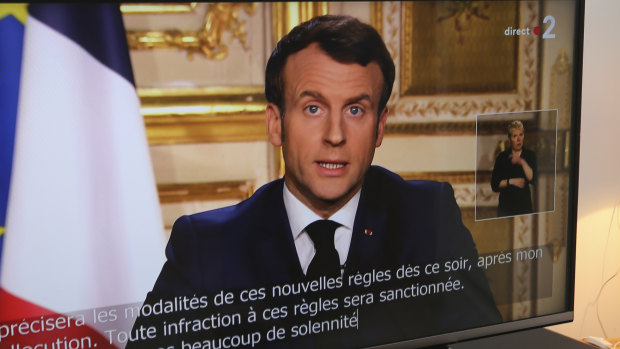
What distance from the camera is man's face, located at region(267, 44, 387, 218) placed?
5.85 ft

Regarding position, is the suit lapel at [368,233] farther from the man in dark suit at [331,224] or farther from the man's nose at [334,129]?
the man's nose at [334,129]

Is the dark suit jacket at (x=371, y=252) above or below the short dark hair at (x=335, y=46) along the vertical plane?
below

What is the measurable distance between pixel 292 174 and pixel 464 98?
0.59m

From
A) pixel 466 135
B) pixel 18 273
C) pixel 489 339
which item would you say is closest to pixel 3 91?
pixel 18 273

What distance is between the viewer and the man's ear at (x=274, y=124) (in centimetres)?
177

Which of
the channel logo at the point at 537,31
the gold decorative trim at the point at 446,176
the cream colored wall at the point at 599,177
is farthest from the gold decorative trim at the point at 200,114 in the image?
the cream colored wall at the point at 599,177

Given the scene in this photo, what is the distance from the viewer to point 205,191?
1729mm

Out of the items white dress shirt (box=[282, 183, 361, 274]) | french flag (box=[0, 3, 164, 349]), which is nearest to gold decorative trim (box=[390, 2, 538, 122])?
white dress shirt (box=[282, 183, 361, 274])

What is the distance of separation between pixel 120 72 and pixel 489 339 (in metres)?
1.50

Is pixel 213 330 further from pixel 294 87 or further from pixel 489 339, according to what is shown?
pixel 489 339

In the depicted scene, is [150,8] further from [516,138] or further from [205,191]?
[516,138]

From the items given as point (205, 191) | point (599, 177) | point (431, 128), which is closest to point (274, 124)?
point (205, 191)

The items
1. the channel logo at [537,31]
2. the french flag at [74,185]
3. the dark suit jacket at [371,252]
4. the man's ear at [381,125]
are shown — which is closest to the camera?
the french flag at [74,185]

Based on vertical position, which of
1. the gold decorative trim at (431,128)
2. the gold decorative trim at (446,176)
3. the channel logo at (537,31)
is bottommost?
the gold decorative trim at (446,176)
